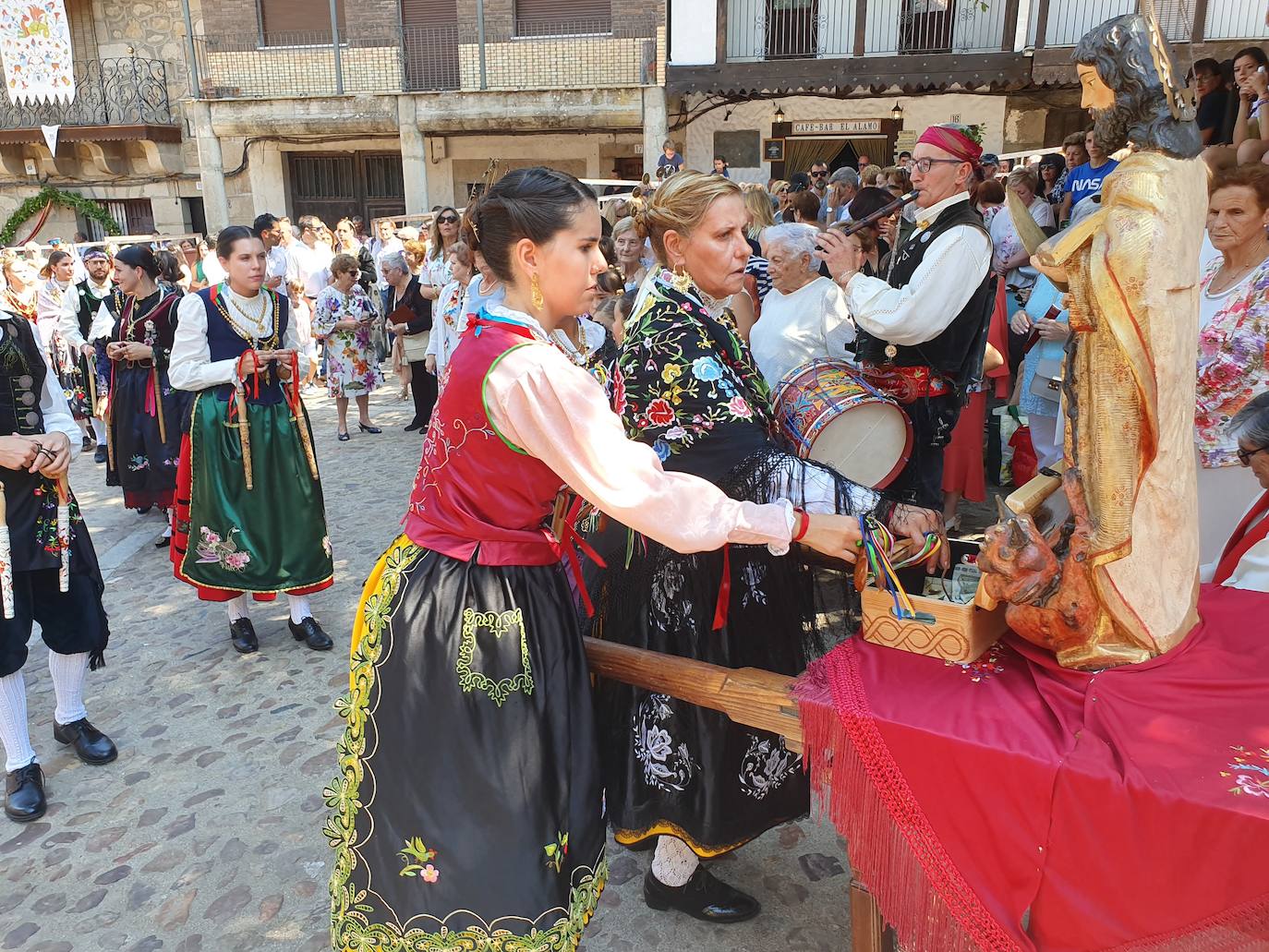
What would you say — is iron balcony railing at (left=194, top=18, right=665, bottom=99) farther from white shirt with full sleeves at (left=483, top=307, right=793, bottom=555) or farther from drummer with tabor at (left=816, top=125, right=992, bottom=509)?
white shirt with full sleeves at (left=483, top=307, right=793, bottom=555)

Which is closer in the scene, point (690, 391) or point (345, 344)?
point (690, 391)

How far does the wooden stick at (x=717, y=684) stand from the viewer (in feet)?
5.76

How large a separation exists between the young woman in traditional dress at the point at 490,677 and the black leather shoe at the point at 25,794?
1.98 metres

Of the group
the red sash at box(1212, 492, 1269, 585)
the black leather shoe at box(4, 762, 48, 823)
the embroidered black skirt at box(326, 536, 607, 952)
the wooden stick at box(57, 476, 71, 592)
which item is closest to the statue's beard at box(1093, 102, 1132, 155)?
the red sash at box(1212, 492, 1269, 585)

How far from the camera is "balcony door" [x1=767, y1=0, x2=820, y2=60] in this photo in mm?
15578

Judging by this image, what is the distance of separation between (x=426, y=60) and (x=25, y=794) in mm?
18662

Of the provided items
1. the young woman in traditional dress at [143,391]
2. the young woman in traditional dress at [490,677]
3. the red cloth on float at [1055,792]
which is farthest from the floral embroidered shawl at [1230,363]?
the young woman in traditional dress at [143,391]

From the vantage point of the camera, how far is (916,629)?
1790 millimetres

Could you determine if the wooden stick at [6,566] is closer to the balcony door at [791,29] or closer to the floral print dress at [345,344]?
the floral print dress at [345,344]

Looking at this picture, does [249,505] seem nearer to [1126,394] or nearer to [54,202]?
[1126,394]

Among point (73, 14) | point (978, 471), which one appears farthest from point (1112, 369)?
point (73, 14)

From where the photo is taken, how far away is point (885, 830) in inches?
64.4

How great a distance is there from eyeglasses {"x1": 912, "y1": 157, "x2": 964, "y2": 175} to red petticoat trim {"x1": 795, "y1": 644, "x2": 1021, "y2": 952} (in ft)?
7.91

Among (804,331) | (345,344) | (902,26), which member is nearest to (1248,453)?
(804,331)
